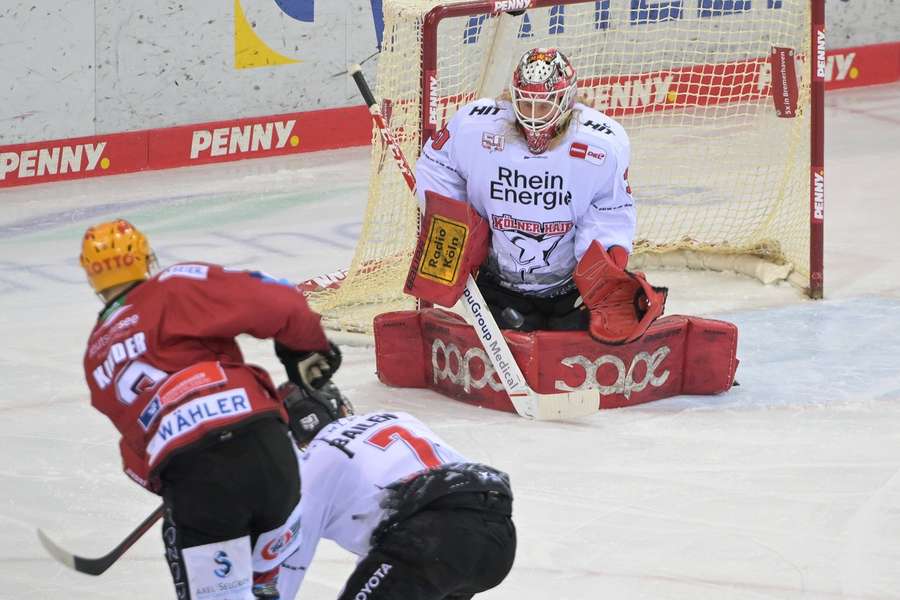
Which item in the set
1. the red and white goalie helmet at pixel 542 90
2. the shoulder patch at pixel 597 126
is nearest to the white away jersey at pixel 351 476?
the red and white goalie helmet at pixel 542 90

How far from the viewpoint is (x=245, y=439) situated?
111 inches

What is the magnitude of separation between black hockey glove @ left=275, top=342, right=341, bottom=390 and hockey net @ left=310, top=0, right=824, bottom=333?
250cm

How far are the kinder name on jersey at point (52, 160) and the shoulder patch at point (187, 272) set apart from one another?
5.20 m

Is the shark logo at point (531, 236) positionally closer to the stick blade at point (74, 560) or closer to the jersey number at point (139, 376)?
the stick blade at point (74, 560)

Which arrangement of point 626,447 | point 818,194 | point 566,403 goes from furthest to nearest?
point 818,194 < point 566,403 < point 626,447

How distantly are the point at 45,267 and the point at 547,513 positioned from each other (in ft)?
10.3

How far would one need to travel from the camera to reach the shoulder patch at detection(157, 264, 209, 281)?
2.80 metres

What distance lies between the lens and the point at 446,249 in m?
5.04

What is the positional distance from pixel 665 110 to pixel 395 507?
5228 mm

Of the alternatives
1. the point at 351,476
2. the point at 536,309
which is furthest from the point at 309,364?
the point at 536,309

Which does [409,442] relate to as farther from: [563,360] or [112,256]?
[563,360]

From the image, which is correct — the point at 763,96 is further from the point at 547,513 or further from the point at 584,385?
the point at 547,513

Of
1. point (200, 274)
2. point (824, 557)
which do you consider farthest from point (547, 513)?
point (200, 274)

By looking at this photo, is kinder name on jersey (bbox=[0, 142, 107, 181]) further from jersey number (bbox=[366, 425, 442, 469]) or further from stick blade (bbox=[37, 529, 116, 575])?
jersey number (bbox=[366, 425, 442, 469])
